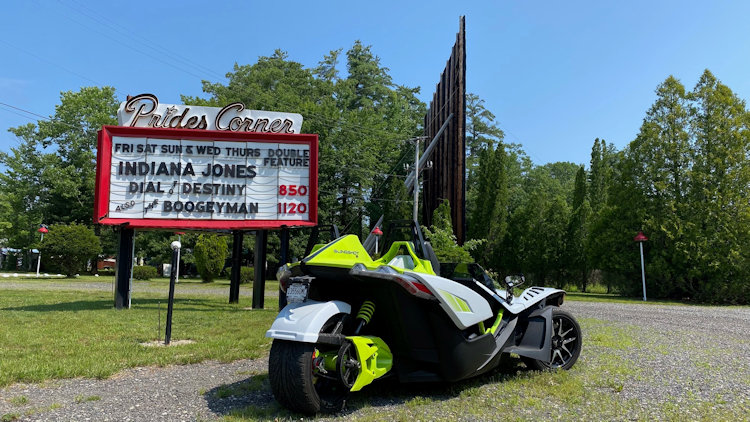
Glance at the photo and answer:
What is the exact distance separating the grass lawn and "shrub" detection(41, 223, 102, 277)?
23.5 meters

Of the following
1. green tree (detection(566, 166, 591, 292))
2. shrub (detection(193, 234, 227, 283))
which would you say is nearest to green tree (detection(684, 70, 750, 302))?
green tree (detection(566, 166, 591, 292))

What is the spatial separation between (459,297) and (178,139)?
431 inches

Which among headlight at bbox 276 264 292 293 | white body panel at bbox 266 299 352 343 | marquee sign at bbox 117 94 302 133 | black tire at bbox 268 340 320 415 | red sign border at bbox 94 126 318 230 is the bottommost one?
black tire at bbox 268 340 320 415

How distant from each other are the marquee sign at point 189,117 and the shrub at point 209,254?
1976 centimetres

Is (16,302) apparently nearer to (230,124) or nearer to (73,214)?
(230,124)

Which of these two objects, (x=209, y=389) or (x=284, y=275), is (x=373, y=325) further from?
(x=209, y=389)

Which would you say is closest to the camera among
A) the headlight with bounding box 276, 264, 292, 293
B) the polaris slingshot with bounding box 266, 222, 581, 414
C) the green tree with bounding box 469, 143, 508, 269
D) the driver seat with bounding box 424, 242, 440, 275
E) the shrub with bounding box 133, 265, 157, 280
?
the polaris slingshot with bounding box 266, 222, 581, 414

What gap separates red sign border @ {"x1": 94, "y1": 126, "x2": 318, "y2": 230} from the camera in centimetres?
1273

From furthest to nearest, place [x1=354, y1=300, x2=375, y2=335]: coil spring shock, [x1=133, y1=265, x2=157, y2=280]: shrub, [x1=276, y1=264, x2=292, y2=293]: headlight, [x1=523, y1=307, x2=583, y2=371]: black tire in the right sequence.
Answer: [x1=133, y1=265, x2=157, y2=280]: shrub, [x1=523, y1=307, x2=583, y2=371]: black tire, [x1=276, y1=264, x2=292, y2=293]: headlight, [x1=354, y1=300, x2=375, y2=335]: coil spring shock

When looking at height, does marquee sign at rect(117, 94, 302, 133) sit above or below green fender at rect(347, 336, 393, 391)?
above

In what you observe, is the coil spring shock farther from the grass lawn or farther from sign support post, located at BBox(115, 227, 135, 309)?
sign support post, located at BBox(115, 227, 135, 309)

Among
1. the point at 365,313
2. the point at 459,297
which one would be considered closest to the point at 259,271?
the point at 365,313

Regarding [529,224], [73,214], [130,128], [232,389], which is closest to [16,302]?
[130,128]

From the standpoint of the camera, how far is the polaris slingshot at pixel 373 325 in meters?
3.94
